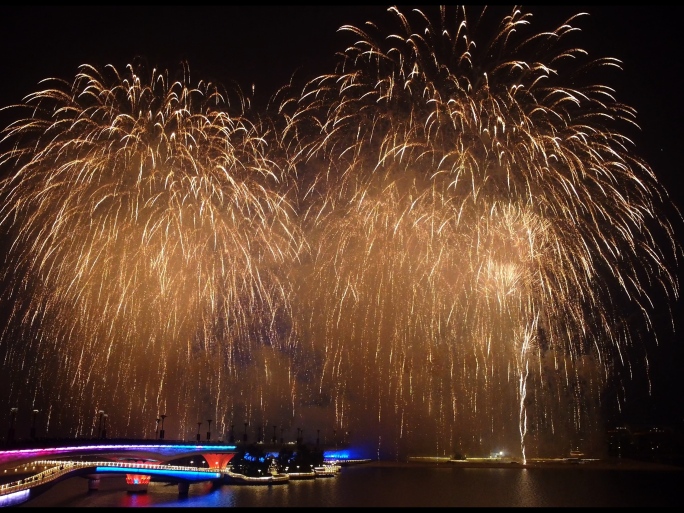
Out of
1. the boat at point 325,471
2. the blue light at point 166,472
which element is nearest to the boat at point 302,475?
the boat at point 325,471

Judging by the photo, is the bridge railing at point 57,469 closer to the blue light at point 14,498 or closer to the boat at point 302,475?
the blue light at point 14,498

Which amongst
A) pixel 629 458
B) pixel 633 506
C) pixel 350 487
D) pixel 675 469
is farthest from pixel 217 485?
pixel 629 458

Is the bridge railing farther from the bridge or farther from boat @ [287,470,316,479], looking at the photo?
boat @ [287,470,316,479]

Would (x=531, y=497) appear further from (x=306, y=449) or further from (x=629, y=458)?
(x=629, y=458)

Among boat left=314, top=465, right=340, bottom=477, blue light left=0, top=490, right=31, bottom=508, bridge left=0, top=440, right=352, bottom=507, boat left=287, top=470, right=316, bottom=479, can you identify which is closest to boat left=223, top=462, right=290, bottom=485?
bridge left=0, top=440, right=352, bottom=507

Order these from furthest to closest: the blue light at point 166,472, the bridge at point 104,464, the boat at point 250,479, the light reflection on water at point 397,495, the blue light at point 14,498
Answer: the boat at point 250,479 < the blue light at point 166,472 < the light reflection on water at point 397,495 < the bridge at point 104,464 < the blue light at point 14,498

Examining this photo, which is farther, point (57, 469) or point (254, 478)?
point (254, 478)

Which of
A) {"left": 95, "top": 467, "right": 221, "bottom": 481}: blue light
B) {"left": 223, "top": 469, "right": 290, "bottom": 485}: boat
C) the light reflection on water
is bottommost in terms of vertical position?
the light reflection on water

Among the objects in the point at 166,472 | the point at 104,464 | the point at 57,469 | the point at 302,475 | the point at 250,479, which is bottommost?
the point at 250,479

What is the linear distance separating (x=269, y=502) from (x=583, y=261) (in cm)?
4134

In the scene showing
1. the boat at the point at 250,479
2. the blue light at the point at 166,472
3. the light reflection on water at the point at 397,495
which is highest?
the blue light at the point at 166,472

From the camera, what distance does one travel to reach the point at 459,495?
68750 mm

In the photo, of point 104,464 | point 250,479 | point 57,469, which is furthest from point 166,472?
point 250,479

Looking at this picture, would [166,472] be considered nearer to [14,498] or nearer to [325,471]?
[14,498]
